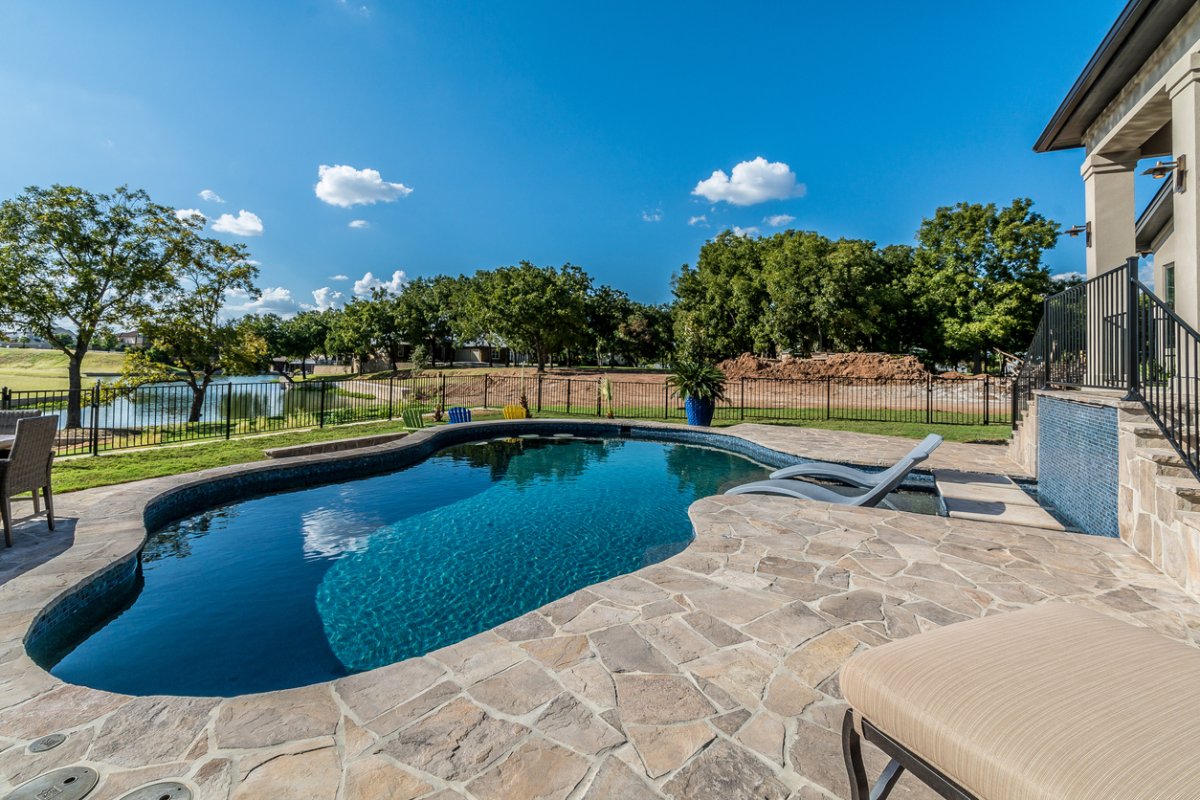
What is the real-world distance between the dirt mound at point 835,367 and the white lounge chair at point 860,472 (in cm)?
1702

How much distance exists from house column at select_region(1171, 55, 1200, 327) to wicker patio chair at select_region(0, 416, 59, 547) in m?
10.9

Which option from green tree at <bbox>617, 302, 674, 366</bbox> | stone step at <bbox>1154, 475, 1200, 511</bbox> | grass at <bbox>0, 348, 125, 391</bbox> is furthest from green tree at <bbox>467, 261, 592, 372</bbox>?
grass at <bbox>0, 348, 125, 391</bbox>

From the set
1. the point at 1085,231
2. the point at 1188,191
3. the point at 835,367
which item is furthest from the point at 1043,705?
the point at 835,367

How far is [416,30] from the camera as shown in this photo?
1233cm

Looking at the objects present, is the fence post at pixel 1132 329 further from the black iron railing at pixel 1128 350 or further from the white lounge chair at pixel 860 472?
the white lounge chair at pixel 860 472

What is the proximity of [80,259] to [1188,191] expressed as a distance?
890 inches

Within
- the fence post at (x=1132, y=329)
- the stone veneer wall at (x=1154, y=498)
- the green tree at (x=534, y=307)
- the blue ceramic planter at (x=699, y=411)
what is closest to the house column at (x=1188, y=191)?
the stone veneer wall at (x=1154, y=498)

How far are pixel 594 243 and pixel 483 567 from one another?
47.8m

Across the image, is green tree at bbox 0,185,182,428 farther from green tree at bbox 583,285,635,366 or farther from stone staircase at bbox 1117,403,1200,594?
green tree at bbox 583,285,635,366

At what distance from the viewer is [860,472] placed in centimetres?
651

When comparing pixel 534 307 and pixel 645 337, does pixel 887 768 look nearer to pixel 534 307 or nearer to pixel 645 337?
pixel 534 307

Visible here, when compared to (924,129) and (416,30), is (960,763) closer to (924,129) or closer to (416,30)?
(416,30)

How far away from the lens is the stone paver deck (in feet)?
5.88

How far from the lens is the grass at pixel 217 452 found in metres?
6.89
